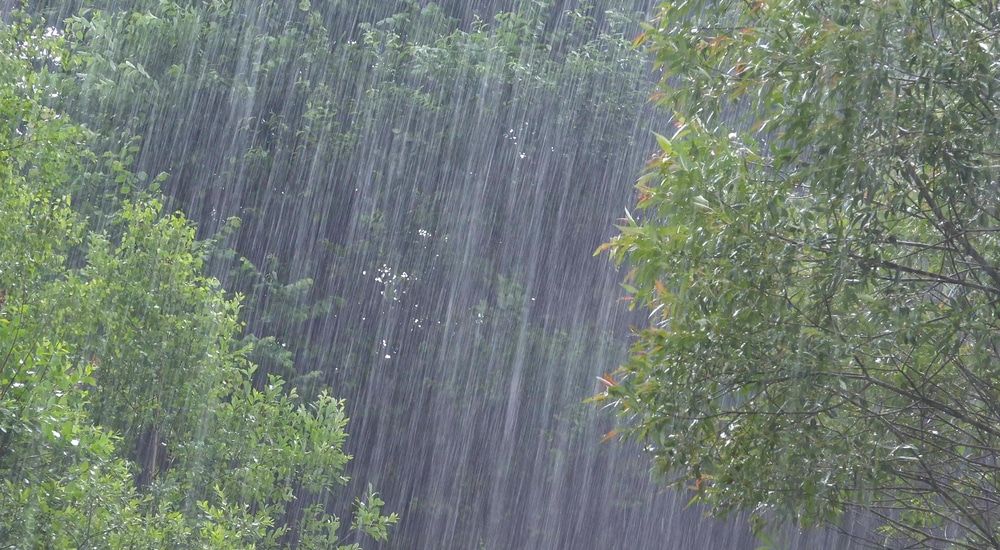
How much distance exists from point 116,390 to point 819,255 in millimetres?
4815

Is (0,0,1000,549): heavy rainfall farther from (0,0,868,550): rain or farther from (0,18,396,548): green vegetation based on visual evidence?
(0,18,396,548): green vegetation

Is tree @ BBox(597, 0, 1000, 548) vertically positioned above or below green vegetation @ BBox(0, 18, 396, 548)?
above

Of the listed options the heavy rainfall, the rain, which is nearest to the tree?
the heavy rainfall

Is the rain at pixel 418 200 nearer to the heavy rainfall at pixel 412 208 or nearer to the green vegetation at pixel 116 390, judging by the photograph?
the heavy rainfall at pixel 412 208

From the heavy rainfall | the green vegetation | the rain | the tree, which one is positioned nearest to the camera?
the tree

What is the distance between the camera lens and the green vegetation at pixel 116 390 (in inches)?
194

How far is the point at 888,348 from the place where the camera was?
4656mm

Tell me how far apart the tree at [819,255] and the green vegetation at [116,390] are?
2549mm

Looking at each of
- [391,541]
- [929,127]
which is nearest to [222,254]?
[391,541]

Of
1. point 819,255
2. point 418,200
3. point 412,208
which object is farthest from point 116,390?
point 418,200

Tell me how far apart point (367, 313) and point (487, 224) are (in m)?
2.00

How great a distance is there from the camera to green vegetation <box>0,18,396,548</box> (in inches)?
194

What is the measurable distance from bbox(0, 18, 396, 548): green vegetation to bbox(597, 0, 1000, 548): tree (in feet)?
8.36

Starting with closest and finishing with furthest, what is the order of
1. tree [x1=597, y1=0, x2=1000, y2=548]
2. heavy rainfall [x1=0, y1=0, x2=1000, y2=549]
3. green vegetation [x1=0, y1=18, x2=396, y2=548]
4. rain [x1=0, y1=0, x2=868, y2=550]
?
tree [x1=597, y1=0, x2=1000, y2=548] → green vegetation [x1=0, y1=18, x2=396, y2=548] → heavy rainfall [x1=0, y1=0, x2=1000, y2=549] → rain [x1=0, y1=0, x2=868, y2=550]
